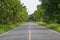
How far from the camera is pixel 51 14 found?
68.2 m

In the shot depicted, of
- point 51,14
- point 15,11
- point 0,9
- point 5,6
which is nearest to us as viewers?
point 0,9

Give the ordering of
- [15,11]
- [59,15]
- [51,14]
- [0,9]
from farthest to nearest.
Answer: [15,11]
[51,14]
[59,15]
[0,9]

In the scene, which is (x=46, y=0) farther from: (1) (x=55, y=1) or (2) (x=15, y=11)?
(2) (x=15, y=11)

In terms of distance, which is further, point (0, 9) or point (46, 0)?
point (46, 0)

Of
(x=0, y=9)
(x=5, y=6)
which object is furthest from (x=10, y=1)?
(x=0, y=9)

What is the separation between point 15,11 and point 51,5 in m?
22.7

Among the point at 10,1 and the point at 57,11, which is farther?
the point at 57,11

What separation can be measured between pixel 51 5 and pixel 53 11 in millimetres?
1580

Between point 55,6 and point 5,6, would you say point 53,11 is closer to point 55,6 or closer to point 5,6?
point 55,6

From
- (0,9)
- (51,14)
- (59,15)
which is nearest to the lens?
(0,9)

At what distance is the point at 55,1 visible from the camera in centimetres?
6512

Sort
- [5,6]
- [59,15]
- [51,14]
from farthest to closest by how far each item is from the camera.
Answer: [51,14] < [59,15] < [5,6]

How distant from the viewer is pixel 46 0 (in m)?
69.2

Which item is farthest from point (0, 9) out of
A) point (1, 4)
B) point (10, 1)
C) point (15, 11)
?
point (15, 11)
